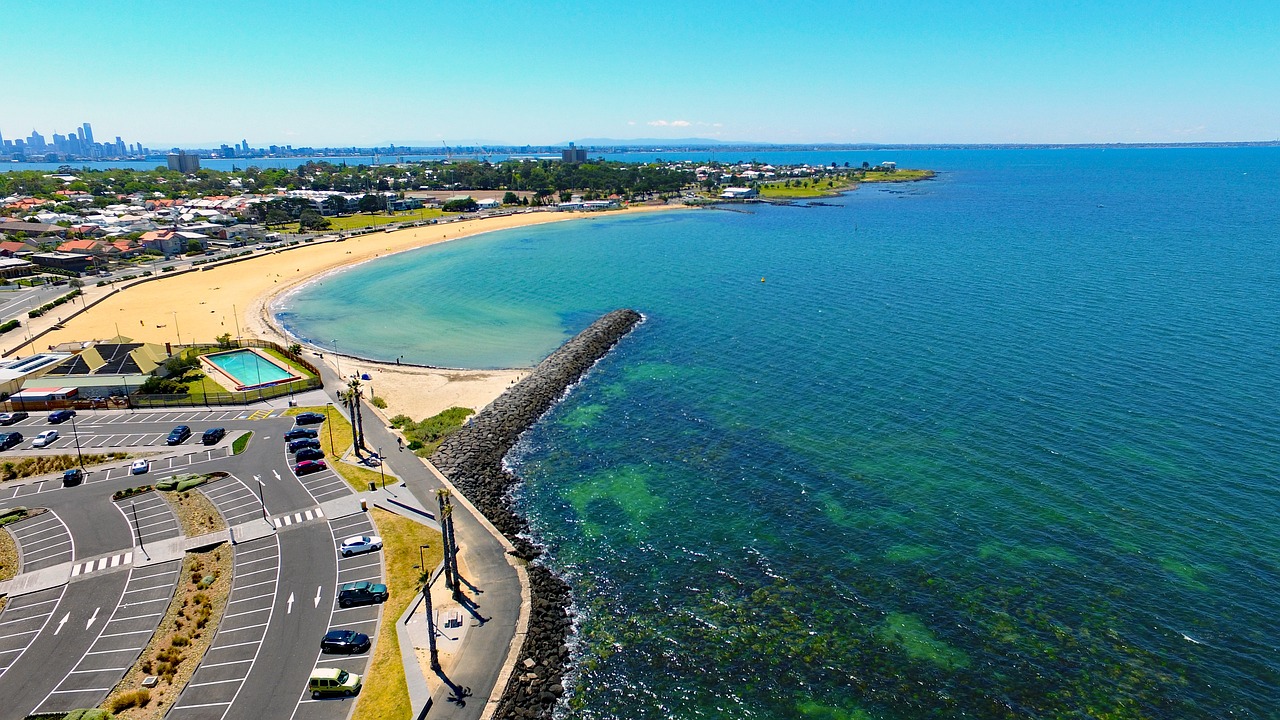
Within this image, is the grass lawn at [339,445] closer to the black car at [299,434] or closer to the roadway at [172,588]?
the black car at [299,434]

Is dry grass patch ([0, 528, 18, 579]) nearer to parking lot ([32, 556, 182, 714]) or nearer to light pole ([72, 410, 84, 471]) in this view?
parking lot ([32, 556, 182, 714])

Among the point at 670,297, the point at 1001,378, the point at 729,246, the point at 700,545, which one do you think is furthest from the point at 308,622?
the point at 729,246

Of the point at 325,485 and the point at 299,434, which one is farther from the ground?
the point at 299,434

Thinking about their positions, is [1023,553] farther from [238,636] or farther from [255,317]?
[255,317]

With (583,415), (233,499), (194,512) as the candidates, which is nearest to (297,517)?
(233,499)

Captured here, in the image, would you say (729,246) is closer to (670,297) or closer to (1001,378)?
(670,297)

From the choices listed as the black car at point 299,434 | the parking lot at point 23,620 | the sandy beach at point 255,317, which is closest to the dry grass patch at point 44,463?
the black car at point 299,434

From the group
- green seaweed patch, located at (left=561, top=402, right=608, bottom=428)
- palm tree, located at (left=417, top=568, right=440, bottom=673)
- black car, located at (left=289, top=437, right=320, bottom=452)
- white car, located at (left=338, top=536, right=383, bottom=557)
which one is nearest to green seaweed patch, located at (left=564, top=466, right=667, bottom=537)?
green seaweed patch, located at (left=561, top=402, right=608, bottom=428)
